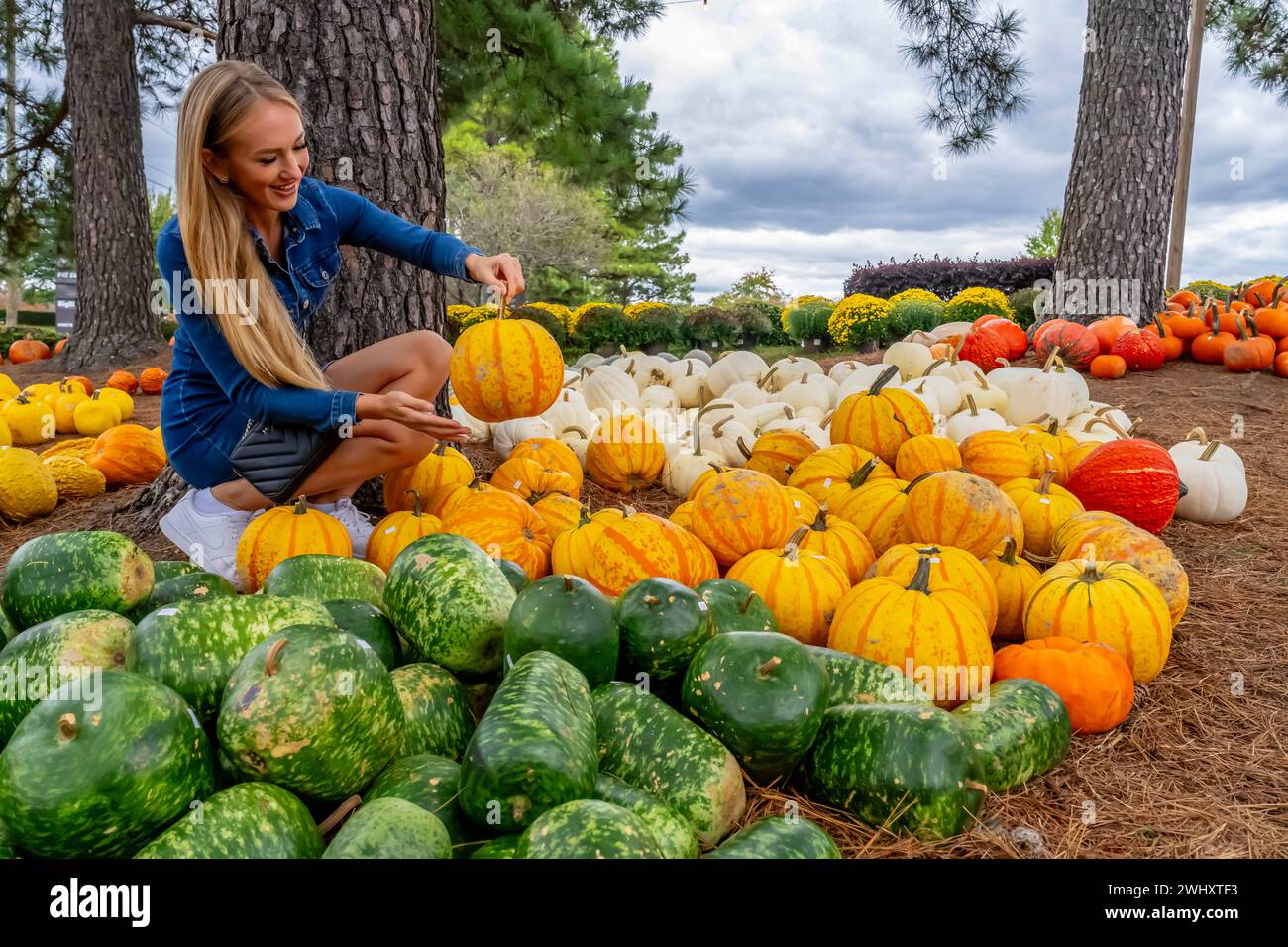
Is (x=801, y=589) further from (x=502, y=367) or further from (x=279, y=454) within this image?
(x=279, y=454)

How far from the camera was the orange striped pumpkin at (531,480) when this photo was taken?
383 centimetres

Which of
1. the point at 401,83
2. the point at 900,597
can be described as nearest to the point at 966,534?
the point at 900,597

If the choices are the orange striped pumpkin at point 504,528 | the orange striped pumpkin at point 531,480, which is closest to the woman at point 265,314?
the orange striped pumpkin at point 504,528

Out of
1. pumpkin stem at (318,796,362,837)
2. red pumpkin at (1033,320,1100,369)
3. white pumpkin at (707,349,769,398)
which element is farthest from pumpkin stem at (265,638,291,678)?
red pumpkin at (1033,320,1100,369)

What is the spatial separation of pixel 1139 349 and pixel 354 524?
20.0ft

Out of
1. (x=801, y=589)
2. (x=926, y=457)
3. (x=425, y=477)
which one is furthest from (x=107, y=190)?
(x=801, y=589)

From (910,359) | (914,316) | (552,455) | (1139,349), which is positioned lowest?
(552,455)

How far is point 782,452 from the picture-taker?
159 inches

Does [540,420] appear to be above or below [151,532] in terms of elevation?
above

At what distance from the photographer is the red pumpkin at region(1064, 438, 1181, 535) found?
367 centimetres

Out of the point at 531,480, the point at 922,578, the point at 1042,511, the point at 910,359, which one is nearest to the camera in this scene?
the point at 922,578

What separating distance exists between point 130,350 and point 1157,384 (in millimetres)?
9668

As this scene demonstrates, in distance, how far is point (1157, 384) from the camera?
675 centimetres
